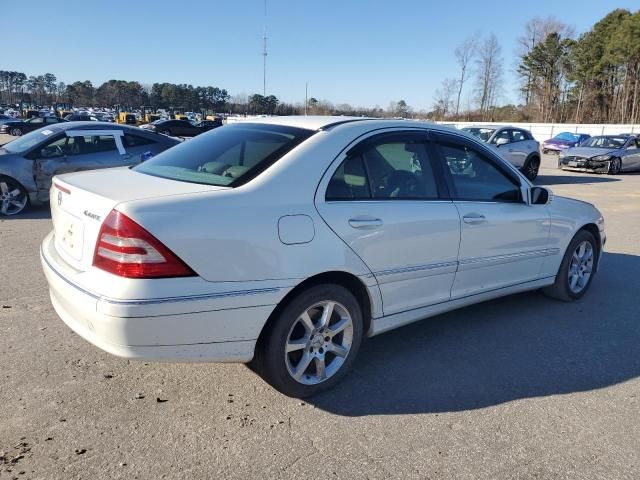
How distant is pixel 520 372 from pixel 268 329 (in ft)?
5.96

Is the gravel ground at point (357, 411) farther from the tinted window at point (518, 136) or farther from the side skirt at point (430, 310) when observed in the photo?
the tinted window at point (518, 136)

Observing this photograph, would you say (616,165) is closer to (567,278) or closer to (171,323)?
(567,278)

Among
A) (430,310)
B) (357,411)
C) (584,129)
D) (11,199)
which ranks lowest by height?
(357,411)

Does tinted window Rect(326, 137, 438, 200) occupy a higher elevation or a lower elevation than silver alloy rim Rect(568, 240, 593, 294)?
higher

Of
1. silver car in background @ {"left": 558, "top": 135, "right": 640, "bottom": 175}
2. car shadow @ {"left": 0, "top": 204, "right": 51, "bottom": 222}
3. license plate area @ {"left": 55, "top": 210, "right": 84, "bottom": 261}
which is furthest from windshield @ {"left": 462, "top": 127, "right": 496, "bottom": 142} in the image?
license plate area @ {"left": 55, "top": 210, "right": 84, "bottom": 261}

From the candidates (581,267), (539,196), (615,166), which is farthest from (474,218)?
(615,166)

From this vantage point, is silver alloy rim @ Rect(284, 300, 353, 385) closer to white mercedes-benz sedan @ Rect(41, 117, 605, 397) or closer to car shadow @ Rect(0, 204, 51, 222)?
white mercedes-benz sedan @ Rect(41, 117, 605, 397)

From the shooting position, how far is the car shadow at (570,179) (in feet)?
54.1

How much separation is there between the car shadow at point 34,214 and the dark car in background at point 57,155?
14 centimetres

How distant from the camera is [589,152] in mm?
19297

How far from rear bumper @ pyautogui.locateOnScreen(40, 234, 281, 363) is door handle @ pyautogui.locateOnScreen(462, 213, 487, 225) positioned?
1657 mm

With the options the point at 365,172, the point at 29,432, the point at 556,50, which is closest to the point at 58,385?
the point at 29,432

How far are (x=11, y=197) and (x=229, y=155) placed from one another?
21.9 feet

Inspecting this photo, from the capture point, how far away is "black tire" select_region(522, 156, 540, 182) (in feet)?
51.8
